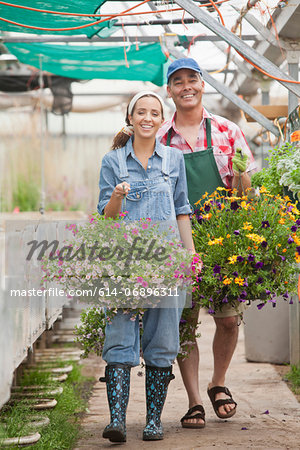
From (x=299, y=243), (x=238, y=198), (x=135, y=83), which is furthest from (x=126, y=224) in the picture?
(x=135, y=83)

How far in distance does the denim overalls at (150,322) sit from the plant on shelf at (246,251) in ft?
0.51

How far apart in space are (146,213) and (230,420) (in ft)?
3.83

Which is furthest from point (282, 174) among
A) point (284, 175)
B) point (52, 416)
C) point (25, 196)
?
point (25, 196)

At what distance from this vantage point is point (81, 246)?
2824 mm

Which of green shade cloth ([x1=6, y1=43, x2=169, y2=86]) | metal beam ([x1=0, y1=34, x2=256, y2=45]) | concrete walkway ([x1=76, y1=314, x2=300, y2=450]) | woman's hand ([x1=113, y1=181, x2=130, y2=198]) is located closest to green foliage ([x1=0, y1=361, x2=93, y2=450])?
concrete walkway ([x1=76, y1=314, x2=300, y2=450])

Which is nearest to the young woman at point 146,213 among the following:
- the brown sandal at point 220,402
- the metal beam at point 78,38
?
the brown sandal at point 220,402

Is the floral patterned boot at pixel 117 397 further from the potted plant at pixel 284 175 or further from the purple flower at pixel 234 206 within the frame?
the potted plant at pixel 284 175

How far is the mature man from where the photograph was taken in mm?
3305

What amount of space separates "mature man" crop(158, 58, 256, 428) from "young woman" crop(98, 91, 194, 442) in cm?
24

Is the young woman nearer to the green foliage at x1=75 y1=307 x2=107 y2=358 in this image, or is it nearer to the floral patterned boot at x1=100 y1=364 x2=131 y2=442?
the floral patterned boot at x1=100 y1=364 x2=131 y2=442

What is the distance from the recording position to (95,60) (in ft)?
20.8

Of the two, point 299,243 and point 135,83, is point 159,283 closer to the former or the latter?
point 299,243

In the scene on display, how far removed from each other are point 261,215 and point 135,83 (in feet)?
24.0

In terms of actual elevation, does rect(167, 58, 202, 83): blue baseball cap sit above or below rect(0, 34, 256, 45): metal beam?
Result: below
